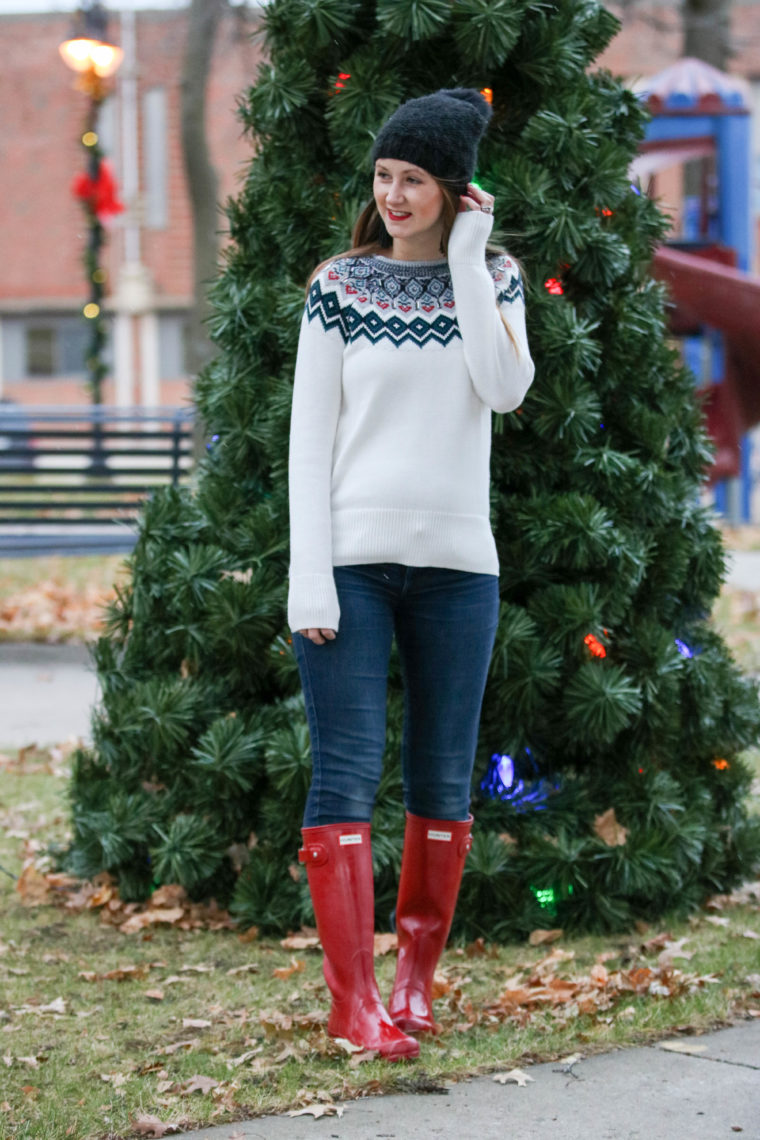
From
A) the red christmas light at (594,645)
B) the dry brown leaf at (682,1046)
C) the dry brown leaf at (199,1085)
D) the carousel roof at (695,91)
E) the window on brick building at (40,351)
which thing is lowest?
the dry brown leaf at (682,1046)

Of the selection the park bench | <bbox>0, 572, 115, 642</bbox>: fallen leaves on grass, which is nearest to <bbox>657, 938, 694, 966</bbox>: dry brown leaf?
<bbox>0, 572, 115, 642</bbox>: fallen leaves on grass

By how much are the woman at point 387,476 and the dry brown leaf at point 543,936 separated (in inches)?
38.6

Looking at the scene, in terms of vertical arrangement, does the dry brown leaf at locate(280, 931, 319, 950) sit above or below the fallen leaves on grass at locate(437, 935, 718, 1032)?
below

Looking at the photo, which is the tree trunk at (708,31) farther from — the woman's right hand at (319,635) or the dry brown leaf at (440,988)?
the woman's right hand at (319,635)

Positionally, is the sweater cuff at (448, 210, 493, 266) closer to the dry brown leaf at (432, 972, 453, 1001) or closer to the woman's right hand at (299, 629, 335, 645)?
the woman's right hand at (299, 629, 335, 645)

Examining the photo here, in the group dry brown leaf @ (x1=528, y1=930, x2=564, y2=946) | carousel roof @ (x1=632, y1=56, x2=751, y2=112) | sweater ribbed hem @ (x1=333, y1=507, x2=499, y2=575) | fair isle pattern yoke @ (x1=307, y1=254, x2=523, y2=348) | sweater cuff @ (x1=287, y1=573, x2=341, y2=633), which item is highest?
carousel roof @ (x1=632, y1=56, x2=751, y2=112)

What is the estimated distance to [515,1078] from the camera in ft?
9.99

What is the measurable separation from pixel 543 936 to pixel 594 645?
78 centimetres

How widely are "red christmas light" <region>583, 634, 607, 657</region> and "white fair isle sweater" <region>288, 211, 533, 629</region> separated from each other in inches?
39.8

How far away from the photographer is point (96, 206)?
16297 millimetres

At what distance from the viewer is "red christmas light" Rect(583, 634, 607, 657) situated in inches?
160

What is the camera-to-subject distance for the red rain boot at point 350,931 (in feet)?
10.1

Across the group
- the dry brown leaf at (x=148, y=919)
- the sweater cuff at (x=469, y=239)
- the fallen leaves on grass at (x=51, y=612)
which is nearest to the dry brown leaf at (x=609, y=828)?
the dry brown leaf at (x=148, y=919)

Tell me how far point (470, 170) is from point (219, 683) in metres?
1.77
